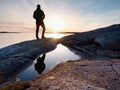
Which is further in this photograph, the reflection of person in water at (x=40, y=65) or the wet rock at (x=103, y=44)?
the wet rock at (x=103, y=44)

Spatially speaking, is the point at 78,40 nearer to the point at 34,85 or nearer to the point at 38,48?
the point at 38,48

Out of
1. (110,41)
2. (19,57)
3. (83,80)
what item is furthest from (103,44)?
(83,80)

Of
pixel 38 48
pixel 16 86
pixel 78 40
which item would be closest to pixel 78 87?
pixel 16 86

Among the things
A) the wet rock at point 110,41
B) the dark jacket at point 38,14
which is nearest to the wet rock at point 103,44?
the wet rock at point 110,41

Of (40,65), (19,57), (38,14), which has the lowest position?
(40,65)

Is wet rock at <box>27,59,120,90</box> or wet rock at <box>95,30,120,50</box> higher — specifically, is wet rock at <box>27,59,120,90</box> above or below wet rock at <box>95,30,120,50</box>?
below

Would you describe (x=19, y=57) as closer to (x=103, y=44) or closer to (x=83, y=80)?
(x=83, y=80)

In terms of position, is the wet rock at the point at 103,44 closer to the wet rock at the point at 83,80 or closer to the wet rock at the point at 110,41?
the wet rock at the point at 110,41

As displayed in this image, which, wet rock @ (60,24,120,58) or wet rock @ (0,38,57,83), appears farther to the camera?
wet rock @ (60,24,120,58)

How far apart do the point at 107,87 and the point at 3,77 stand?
20.8 ft

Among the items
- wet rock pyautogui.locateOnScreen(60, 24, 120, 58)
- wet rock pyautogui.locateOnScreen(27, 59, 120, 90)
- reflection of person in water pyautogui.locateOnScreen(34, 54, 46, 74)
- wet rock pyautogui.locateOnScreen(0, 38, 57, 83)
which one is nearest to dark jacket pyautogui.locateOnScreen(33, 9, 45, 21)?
wet rock pyautogui.locateOnScreen(0, 38, 57, 83)

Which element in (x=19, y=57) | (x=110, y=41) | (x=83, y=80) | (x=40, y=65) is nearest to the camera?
(x=83, y=80)

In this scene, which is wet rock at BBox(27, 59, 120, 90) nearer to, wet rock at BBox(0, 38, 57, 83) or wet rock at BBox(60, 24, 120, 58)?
wet rock at BBox(0, 38, 57, 83)

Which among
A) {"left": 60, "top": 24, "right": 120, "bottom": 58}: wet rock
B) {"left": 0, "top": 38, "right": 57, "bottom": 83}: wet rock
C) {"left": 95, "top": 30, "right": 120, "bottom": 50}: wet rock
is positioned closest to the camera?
{"left": 0, "top": 38, "right": 57, "bottom": 83}: wet rock
